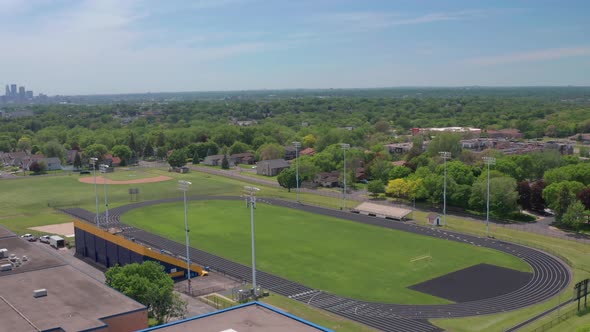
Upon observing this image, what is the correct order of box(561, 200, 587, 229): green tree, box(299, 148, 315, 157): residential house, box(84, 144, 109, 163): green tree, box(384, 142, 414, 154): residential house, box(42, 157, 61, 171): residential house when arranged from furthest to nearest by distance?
box(299, 148, 315, 157): residential house, box(84, 144, 109, 163): green tree, box(384, 142, 414, 154): residential house, box(42, 157, 61, 171): residential house, box(561, 200, 587, 229): green tree

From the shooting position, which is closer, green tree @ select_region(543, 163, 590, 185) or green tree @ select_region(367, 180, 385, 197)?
green tree @ select_region(543, 163, 590, 185)

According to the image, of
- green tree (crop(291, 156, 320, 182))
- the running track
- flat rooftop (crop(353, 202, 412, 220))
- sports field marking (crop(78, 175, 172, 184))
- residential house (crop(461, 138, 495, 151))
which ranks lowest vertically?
the running track

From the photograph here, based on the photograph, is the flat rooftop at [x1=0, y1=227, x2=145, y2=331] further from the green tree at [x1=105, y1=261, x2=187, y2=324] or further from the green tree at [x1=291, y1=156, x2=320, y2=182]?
the green tree at [x1=291, y1=156, x2=320, y2=182]

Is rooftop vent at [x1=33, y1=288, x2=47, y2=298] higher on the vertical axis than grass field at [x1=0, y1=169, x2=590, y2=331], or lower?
higher

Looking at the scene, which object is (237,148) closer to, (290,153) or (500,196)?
(290,153)

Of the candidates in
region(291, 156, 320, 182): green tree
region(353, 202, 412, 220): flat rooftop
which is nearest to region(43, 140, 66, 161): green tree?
region(291, 156, 320, 182): green tree

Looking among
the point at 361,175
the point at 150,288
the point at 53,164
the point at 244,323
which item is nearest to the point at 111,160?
the point at 53,164

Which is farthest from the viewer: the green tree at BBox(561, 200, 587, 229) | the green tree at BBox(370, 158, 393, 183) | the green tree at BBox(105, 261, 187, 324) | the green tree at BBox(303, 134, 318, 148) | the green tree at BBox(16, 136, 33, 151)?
the green tree at BBox(16, 136, 33, 151)
